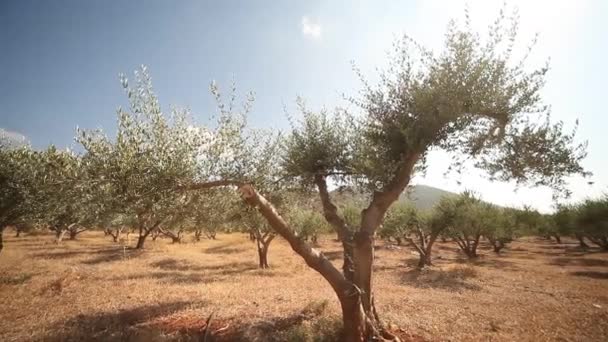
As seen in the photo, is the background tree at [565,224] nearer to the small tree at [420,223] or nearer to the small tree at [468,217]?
the small tree at [468,217]

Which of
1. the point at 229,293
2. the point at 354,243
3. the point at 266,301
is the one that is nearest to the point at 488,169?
the point at 354,243

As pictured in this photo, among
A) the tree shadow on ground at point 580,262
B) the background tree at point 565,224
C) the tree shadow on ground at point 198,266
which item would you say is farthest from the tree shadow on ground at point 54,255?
the background tree at point 565,224

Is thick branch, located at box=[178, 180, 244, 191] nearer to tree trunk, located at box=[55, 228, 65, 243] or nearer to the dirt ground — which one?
the dirt ground

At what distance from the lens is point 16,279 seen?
82.5 ft

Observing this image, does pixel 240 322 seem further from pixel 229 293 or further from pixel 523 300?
pixel 523 300

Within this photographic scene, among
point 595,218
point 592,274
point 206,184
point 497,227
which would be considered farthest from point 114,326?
point 595,218

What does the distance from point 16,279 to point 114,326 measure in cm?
1593

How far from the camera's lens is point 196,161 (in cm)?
→ 1221

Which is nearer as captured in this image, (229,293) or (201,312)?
(201,312)

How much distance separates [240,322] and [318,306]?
3.86m

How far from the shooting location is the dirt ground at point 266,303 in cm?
1475

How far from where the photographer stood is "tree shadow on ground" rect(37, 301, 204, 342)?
14.1m

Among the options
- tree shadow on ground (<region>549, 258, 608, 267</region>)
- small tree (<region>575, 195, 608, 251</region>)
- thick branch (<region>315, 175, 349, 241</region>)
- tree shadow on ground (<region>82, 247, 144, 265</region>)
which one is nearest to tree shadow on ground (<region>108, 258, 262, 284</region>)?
tree shadow on ground (<region>82, 247, 144, 265</region>)

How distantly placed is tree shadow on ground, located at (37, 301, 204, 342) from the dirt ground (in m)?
0.05
